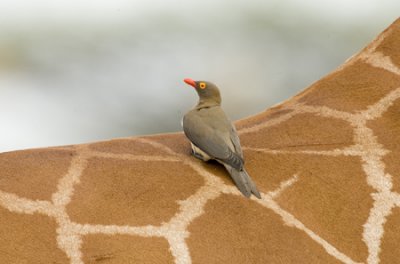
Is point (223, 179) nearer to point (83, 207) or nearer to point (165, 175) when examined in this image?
point (165, 175)

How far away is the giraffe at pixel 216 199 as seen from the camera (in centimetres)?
250

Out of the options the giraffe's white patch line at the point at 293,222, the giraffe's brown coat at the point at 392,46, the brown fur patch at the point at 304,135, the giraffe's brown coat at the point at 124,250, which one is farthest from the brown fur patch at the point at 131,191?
the giraffe's brown coat at the point at 392,46

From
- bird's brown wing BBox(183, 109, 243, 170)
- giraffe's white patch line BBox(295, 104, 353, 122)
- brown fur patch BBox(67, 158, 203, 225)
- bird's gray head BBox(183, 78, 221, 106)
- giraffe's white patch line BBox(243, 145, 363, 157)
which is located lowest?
brown fur patch BBox(67, 158, 203, 225)

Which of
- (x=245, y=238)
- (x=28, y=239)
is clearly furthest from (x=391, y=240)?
(x=28, y=239)

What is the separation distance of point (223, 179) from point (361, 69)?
1.38 meters

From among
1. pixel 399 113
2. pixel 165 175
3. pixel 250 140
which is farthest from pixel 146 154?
pixel 399 113

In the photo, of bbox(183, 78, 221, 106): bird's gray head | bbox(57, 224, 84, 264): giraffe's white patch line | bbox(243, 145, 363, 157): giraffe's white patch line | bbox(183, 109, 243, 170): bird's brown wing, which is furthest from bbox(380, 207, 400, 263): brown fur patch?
bbox(57, 224, 84, 264): giraffe's white patch line

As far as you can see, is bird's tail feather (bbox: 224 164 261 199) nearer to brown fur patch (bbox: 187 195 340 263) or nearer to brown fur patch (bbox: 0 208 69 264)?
brown fur patch (bbox: 187 195 340 263)

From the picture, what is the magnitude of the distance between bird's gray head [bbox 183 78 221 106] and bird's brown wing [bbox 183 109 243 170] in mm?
111

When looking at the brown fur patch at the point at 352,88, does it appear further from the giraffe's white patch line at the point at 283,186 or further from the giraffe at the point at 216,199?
the giraffe's white patch line at the point at 283,186

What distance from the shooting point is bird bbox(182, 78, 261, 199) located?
2.92 meters

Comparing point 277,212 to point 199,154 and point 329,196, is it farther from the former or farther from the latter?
point 199,154

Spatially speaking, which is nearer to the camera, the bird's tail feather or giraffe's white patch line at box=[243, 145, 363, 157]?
the bird's tail feather

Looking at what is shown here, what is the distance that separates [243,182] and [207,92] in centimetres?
61
